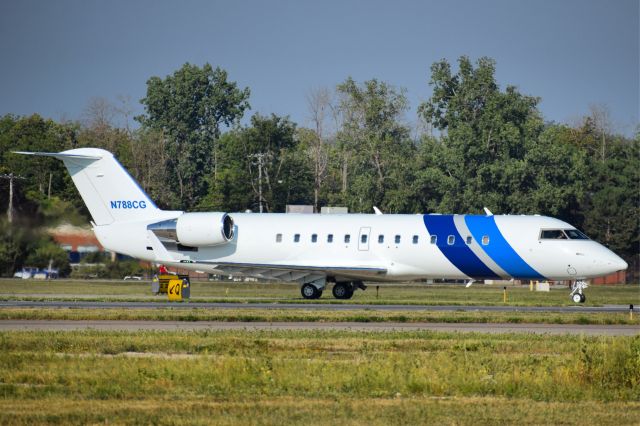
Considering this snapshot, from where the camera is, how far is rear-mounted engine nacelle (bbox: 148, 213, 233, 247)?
1770 inches

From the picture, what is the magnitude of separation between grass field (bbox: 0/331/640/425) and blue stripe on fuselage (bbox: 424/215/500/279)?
17.8 meters

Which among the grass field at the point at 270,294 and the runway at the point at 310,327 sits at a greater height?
the grass field at the point at 270,294

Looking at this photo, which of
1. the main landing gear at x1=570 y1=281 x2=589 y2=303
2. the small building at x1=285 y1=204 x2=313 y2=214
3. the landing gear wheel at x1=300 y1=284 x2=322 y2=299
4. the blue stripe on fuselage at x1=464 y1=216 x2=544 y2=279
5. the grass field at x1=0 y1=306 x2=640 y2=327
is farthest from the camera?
the small building at x1=285 y1=204 x2=313 y2=214

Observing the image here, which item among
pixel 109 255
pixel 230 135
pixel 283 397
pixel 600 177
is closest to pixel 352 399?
pixel 283 397

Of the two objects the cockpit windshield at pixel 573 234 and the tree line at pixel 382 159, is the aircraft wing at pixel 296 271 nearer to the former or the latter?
the cockpit windshield at pixel 573 234

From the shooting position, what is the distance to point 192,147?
11575 cm

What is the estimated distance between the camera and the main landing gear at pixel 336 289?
44.9 m

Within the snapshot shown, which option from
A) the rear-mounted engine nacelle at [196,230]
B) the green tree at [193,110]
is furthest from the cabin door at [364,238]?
the green tree at [193,110]

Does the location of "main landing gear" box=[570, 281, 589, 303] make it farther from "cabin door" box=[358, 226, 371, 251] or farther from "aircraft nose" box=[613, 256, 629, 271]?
"cabin door" box=[358, 226, 371, 251]

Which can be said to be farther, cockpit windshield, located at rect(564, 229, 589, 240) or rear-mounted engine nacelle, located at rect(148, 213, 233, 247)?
rear-mounted engine nacelle, located at rect(148, 213, 233, 247)

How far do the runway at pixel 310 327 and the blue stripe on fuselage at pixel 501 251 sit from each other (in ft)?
35.8

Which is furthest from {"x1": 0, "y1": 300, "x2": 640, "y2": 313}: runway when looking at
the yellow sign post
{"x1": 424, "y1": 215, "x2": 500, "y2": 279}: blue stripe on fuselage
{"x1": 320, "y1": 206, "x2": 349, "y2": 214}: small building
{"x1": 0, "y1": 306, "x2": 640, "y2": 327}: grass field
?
{"x1": 320, "y1": 206, "x2": 349, "y2": 214}: small building

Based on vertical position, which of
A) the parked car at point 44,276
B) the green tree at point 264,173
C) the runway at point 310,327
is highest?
the green tree at point 264,173

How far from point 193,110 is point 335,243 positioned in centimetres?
7775
